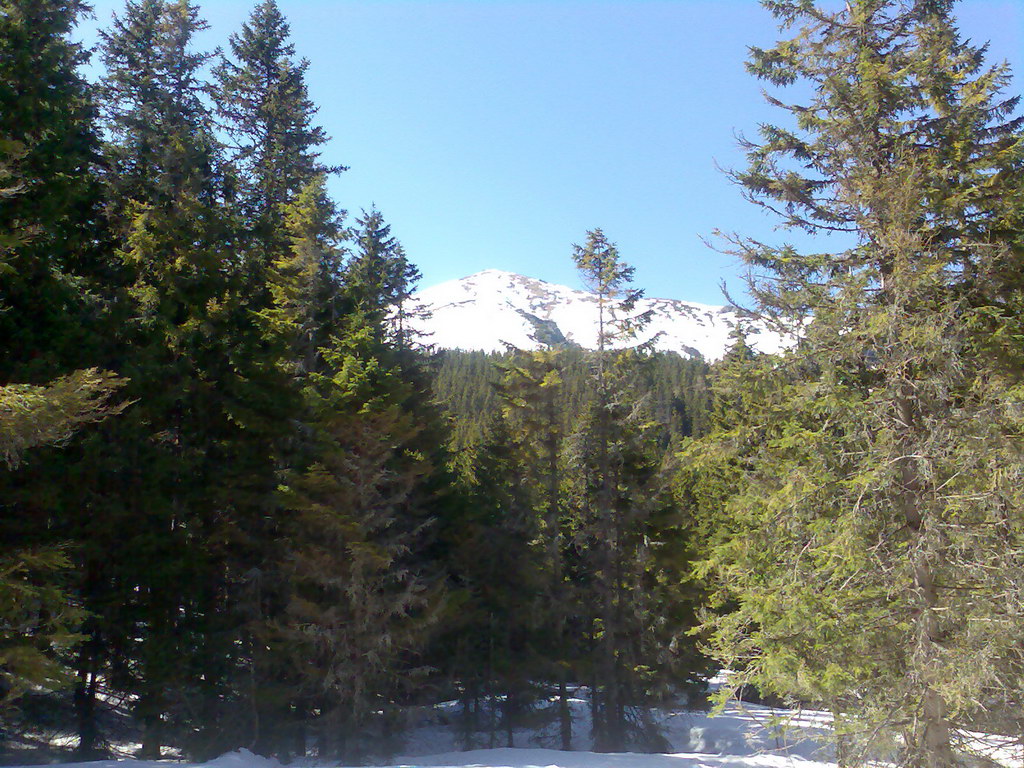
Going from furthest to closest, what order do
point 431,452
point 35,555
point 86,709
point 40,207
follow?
point 431,452, point 86,709, point 40,207, point 35,555

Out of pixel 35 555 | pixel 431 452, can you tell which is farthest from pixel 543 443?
pixel 35 555

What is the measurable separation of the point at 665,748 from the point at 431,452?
38.8 feet

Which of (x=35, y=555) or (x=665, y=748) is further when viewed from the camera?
(x=665, y=748)

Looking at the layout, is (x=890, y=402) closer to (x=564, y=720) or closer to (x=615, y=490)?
(x=615, y=490)

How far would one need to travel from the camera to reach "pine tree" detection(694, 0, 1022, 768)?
Answer: 805cm

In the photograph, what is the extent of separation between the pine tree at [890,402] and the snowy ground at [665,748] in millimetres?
1033

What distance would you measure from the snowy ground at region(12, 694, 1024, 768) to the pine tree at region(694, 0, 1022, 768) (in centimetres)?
103

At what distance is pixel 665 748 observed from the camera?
21.4 meters

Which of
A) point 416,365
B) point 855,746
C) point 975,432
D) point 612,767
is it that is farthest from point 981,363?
point 416,365

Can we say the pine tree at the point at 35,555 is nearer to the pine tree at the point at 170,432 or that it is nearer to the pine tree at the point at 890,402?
the pine tree at the point at 170,432

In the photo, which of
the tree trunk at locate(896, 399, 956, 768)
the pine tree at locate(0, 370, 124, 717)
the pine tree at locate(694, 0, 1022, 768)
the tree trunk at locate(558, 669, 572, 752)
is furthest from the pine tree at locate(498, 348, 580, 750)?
the pine tree at locate(0, 370, 124, 717)

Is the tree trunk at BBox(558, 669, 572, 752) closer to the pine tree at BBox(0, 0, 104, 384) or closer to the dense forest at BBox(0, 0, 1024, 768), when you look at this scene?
the dense forest at BBox(0, 0, 1024, 768)

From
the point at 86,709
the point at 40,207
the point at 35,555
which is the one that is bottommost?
the point at 86,709

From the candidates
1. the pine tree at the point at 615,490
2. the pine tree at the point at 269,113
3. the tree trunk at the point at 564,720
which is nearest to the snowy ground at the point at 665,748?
the tree trunk at the point at 564,720
